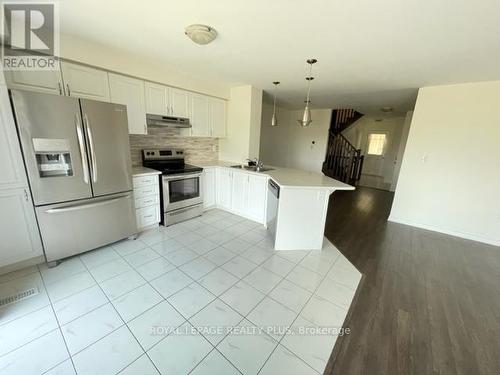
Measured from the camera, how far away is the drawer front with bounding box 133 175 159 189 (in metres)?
2.93

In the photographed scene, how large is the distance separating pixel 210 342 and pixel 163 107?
3284 mm

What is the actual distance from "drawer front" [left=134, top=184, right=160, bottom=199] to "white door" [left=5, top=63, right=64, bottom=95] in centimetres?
143

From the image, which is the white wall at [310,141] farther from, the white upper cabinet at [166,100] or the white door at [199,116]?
the white upper cabinet at [166,100]

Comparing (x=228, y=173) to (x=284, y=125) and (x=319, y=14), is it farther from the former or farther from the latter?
(x=284, y=125)

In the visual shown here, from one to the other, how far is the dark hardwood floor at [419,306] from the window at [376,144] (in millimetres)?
5881

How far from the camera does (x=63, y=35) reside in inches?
88.8

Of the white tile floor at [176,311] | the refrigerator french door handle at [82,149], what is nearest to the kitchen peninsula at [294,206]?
the white tile floor at [176,311]

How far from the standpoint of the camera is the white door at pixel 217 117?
414cm

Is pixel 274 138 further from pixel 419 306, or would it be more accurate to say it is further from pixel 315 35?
pixel 419 306

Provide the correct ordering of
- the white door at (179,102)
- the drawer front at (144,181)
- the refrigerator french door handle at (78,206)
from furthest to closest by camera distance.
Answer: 1. the white door at (179,102)
2. the drawer front at (144,181)
3. the refrigerator french door handle at (78,206)

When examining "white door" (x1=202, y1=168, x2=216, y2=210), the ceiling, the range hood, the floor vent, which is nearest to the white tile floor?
the floor vent

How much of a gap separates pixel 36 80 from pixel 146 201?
1796mm

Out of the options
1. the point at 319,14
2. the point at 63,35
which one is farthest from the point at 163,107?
the point at 319,14

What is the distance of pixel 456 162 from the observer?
11.3 ft
